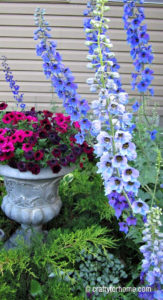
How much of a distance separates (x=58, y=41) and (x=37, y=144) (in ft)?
9.34

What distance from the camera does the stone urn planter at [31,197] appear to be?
215 cm

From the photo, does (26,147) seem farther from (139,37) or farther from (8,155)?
(139,37)

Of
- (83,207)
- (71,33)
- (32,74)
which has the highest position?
(71,33)

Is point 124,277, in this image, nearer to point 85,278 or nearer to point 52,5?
point 85,278

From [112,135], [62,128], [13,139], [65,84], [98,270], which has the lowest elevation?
[98,270]

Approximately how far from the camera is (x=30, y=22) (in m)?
4.61

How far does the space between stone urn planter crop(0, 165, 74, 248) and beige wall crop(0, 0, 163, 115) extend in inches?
100

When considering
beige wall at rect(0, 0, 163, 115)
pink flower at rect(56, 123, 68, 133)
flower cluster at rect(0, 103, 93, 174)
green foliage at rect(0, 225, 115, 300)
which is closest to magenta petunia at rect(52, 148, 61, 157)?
flower cluster at rect(0, 103, 93, 174)

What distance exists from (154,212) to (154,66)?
3955 millimetres

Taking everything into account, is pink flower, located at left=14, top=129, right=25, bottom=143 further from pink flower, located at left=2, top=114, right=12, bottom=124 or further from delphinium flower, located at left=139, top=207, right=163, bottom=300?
delphinium flower, located at left=139, top=207, right=163, bottom=300

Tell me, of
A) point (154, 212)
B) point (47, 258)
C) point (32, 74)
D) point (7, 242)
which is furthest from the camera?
point (32, 74)

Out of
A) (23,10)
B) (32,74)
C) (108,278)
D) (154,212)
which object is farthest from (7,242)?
(23,10)

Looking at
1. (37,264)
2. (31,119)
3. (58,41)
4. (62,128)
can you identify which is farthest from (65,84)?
(58,41)

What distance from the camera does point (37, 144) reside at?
2260 mm
